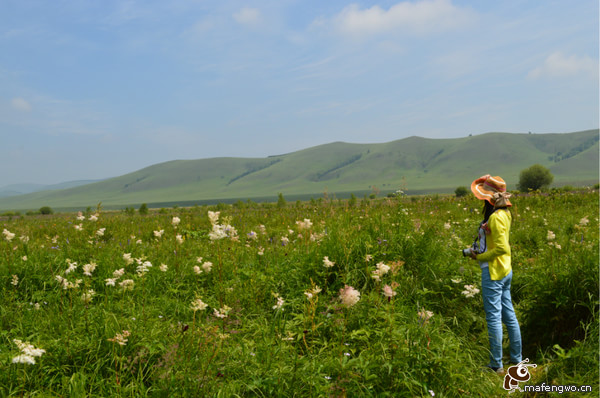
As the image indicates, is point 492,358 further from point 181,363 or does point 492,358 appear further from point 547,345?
point 181,363

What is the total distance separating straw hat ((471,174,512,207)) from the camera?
4.40 metres

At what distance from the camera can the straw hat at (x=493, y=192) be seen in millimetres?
4398

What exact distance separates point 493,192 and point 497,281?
3.72 ft

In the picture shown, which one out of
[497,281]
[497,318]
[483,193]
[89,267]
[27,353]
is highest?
[483,193]

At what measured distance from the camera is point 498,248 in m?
4.21

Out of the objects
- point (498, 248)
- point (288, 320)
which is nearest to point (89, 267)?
point (288, 320)

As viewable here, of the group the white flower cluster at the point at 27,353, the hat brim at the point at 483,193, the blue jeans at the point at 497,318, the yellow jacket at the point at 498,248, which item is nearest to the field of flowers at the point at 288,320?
the white flower cluster at the point at 27,353

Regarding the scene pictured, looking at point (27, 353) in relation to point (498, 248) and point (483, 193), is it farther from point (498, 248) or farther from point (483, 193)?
point (483, 193)

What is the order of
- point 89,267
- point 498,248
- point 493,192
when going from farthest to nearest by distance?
point 493,192, point 498,248, point 89,267

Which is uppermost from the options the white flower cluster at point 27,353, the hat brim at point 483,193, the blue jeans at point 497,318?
the hat brim at point 483,193

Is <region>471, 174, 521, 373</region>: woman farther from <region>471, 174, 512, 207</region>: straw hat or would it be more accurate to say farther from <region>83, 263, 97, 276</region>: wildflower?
<region>83, 263, 97, 276</region>: wildflower

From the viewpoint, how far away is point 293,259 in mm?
5676

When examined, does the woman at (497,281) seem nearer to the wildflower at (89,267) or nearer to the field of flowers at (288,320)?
the field of flowers at (288,320)

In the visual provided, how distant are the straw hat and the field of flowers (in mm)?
1129
